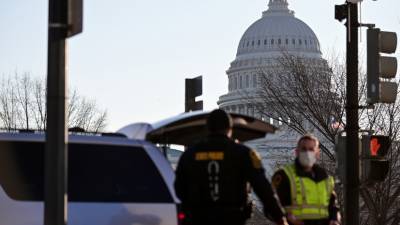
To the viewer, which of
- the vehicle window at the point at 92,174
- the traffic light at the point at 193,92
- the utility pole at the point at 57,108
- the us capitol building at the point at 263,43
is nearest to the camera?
the utility pole at the point at 57,108

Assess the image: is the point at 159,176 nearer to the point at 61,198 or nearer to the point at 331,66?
the point at 61,198

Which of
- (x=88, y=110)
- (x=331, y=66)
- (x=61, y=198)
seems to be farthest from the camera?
(x=88, y=110)

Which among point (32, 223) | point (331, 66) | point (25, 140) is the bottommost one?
point (32, 223)

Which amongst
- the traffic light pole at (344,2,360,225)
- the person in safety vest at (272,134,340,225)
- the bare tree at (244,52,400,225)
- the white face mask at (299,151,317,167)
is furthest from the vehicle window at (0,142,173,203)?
the bare tree at (244,52,400,225)

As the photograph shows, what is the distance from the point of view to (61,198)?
9141 mm

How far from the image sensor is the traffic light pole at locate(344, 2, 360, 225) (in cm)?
1617

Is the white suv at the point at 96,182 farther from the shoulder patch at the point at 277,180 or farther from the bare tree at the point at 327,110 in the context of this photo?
the bare tree at the point at 327,110

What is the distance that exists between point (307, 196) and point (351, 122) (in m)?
5.48

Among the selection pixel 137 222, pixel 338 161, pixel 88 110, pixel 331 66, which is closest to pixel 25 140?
pixel 137 222

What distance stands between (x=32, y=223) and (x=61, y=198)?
2.03 metres

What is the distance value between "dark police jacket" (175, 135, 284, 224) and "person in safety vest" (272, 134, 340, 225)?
152cm

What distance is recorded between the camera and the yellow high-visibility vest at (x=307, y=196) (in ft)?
36.4

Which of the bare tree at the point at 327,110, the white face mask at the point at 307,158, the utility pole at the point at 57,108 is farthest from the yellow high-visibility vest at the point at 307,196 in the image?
the bare tree at the point at 327,110

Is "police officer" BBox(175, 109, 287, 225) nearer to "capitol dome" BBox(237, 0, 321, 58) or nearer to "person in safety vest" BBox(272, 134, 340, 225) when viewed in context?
"person in safety vest" BBox(272, 134, 340, 225)
